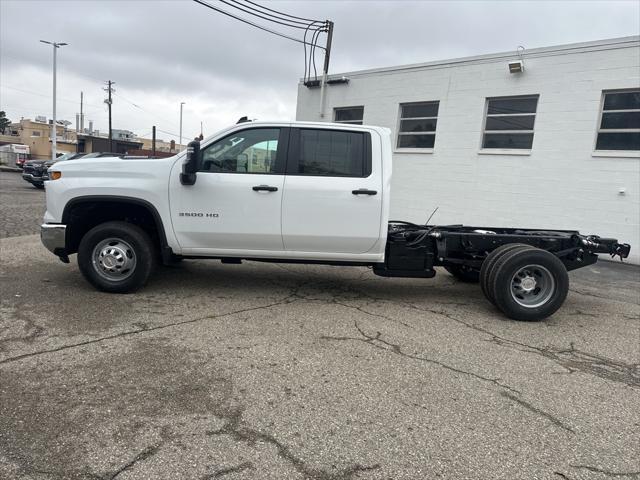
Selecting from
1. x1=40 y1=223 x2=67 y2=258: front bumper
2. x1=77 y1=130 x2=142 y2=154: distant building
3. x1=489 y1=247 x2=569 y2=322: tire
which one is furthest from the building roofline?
x1=77 y1=130 x2=142 y2=154: distant building

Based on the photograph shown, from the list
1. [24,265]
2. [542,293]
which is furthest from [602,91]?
[24,265]

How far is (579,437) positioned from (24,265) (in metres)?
7.19

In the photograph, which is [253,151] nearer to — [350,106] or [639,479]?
[639,479]

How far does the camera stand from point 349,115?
50.7 ft

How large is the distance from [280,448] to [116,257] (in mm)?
3657

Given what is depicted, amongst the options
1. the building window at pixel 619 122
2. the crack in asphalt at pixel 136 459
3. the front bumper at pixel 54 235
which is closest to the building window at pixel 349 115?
the building window at pixel 619 122

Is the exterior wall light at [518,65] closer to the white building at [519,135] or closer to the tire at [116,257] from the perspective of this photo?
the white building at [519,135]

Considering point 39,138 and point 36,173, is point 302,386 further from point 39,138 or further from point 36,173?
point 39,138

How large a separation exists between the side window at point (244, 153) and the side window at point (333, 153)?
0.33 meters

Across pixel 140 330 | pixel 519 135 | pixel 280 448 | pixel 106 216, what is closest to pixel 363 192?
pixel 140 330

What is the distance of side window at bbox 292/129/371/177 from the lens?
555 cm

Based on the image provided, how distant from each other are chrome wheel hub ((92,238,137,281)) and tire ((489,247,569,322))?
4.23 metres

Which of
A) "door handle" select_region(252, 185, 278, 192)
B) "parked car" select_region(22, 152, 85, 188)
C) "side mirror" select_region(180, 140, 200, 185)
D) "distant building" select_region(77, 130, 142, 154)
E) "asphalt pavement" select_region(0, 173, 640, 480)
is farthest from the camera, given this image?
"distant building" select_region(77, 130, 142, 154)

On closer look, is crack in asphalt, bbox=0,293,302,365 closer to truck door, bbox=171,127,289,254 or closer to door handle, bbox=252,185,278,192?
truck door, bbox=171,127,289,254
